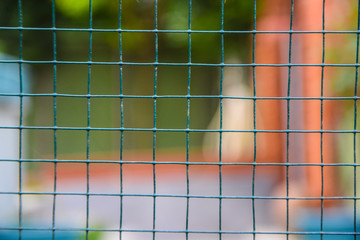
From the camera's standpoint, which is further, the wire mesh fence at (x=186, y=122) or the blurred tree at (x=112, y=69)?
the blurred tree at (x=112, y=69)

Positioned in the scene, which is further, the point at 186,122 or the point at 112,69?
the point at 112,69

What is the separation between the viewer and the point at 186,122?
6387mm

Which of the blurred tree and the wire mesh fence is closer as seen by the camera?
the wire mesh fence

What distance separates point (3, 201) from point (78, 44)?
5016 mm

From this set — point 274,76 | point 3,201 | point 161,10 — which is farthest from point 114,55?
point 3,201

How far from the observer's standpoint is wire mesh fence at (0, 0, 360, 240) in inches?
51.1

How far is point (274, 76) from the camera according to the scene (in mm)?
5918

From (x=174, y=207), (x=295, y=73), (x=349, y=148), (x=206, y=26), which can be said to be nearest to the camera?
(x=349, y=148)

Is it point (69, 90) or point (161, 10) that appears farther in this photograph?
point (69, 90)

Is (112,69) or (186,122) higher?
(112,69)

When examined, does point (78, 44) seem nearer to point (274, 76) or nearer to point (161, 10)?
point (161, 10)

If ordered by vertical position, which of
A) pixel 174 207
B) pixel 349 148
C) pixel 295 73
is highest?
pixel 295 73

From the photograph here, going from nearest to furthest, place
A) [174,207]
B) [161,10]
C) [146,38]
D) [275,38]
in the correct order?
[174,207] → [275,38] → [161,10] → [146,38]

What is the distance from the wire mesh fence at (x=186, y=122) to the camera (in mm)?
1298
